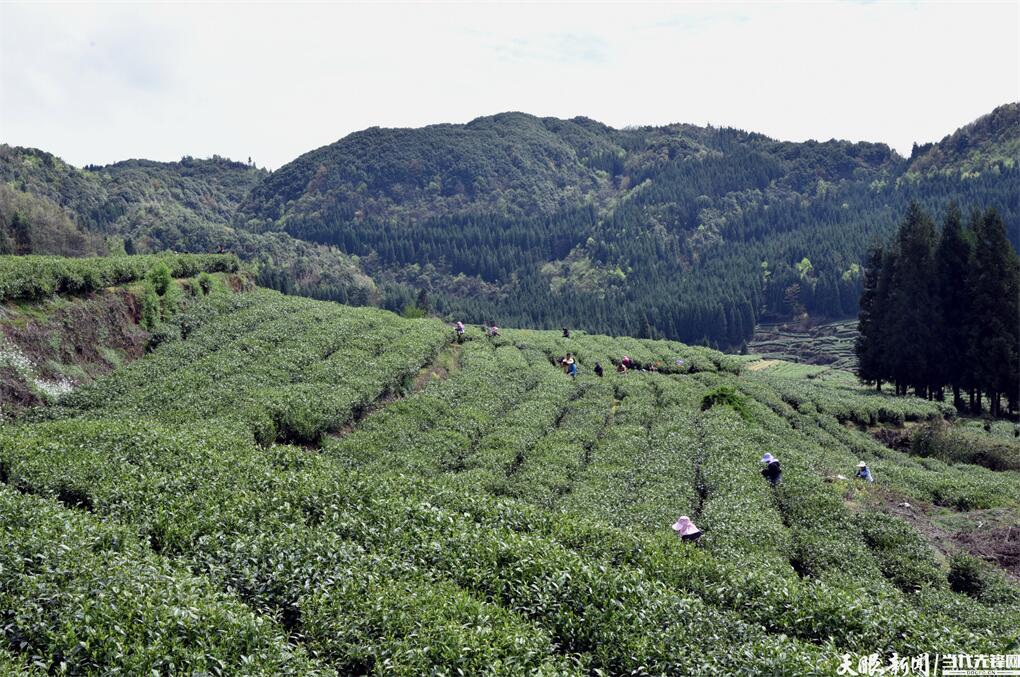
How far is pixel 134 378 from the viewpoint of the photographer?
106 feet

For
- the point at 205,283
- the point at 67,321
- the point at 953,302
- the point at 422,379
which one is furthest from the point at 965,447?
the point at 67,321

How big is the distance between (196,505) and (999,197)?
204911 millimetres

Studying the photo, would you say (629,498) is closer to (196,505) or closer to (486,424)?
(486,424)

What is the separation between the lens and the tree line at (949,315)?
2255 inches

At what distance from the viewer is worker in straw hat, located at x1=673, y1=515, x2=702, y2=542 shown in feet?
68.9

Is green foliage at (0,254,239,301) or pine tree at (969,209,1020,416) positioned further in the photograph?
pine tree at (969,209,1020,416)

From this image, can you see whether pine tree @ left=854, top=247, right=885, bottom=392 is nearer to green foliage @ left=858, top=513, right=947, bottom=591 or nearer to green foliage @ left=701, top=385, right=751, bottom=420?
green foliage @ left=701, top=385, right=751, bottom=420

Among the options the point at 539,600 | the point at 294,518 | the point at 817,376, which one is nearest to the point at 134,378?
the point at 294,518

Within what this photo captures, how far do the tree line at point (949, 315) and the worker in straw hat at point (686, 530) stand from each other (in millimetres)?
47582

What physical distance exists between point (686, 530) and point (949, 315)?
53213 mm

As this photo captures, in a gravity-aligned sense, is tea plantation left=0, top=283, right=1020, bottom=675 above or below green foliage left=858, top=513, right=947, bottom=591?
above

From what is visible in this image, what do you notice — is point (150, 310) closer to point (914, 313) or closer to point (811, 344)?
point (914, 313)

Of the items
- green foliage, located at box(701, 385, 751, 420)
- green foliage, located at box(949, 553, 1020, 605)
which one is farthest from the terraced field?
green foliage, located at box(949, 553, 1020, 605)

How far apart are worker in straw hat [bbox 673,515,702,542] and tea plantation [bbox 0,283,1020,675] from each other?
0.30 metres
